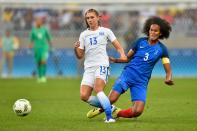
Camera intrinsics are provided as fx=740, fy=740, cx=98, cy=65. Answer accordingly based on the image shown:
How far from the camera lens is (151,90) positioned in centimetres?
2422

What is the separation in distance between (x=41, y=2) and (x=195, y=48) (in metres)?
7.30

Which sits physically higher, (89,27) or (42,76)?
(89,27)

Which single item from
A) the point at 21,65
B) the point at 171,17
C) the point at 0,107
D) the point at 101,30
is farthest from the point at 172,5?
Result: the point at 101,30

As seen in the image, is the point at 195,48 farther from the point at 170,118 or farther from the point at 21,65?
the point at 170,118

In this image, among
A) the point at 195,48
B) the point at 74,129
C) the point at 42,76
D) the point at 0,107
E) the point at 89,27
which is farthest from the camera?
the point at 195,48

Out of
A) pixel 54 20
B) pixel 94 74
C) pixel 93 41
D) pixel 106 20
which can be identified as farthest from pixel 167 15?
pixel 94 74

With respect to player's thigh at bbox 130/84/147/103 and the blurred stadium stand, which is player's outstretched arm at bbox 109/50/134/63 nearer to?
player's thigh at bbox 130/84/147/103

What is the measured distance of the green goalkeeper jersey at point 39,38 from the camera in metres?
29.6

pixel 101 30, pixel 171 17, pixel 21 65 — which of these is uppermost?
pixel 101 30

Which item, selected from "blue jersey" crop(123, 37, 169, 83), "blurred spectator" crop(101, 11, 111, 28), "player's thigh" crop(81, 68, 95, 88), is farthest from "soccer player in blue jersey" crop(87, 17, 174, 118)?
"blurred spectator" crop(101, 11, 111, 28)

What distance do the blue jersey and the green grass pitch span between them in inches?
32.8

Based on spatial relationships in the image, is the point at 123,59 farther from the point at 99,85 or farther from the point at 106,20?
the point at 106,20

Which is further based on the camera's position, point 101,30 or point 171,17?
point 171,17

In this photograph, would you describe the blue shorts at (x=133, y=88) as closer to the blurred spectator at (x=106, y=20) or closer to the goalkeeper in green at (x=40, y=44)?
the goalkeeper in green at (x=40, y=44)
